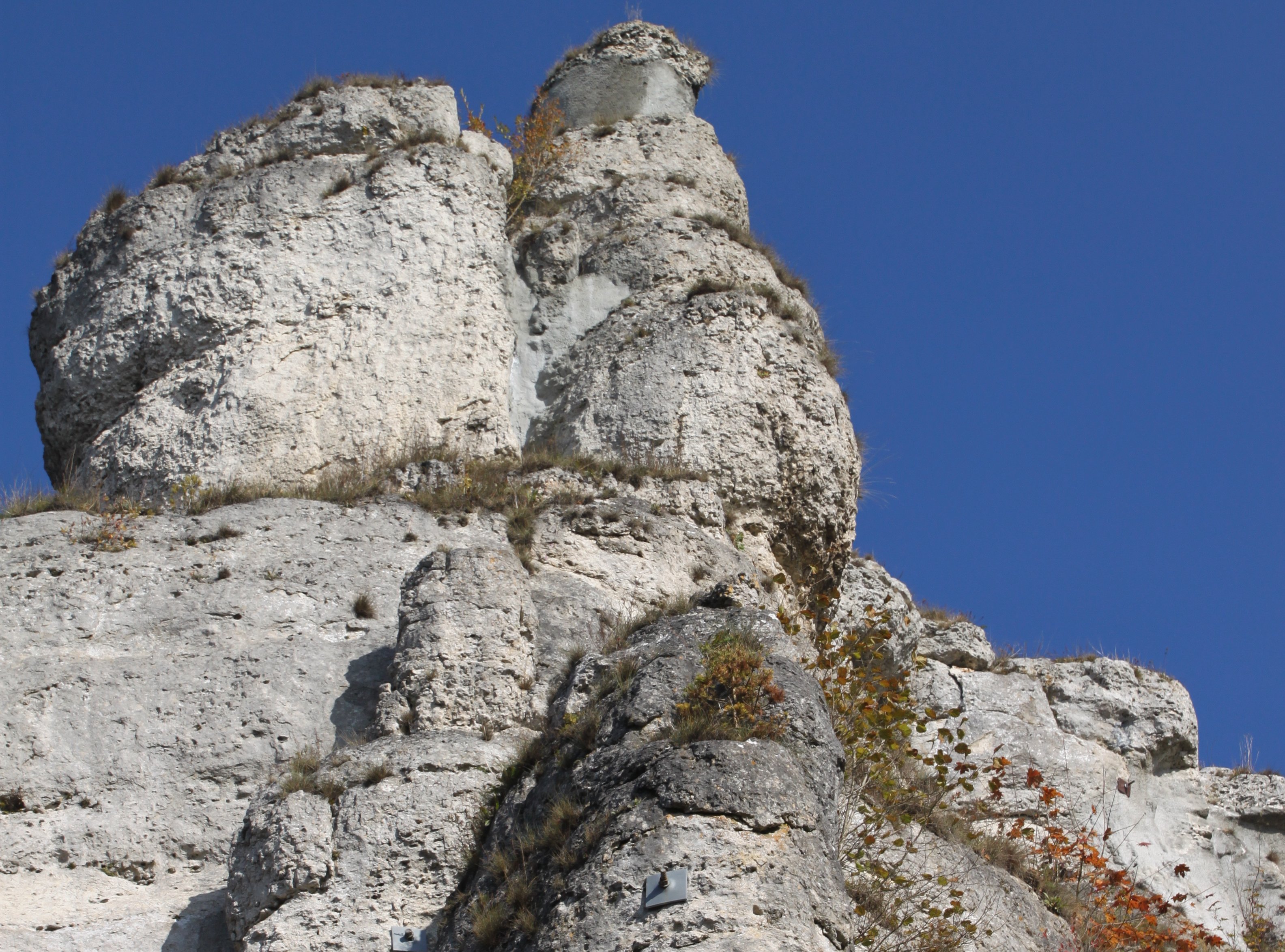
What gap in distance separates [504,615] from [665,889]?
3.55 meters

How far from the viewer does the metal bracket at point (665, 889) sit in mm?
7551

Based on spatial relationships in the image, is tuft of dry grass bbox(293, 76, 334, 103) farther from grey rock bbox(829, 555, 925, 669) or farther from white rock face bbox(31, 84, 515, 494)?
grey rock bbox(829, 555, 925, 669)

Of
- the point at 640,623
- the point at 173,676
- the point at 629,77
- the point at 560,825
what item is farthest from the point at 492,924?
the point at 629,77

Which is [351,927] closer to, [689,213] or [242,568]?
[242,568]

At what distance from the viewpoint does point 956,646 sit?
63.2 feet

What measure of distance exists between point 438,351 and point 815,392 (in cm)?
397

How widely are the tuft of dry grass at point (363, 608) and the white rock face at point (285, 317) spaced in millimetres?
2934

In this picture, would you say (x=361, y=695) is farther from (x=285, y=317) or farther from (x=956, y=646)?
(x=956, y=646)

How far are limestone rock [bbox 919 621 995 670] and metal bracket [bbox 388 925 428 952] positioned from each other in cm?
1135

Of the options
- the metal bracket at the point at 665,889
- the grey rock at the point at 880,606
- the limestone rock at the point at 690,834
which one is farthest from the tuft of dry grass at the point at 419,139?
the metal bracket at the point at 665,889

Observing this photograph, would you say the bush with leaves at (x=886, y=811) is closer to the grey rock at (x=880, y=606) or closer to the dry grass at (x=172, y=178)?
the grey rock at (x=880, y=606)

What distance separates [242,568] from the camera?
12.2 meters

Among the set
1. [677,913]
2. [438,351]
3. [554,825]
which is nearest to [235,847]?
[554,825]

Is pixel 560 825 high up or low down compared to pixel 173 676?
down
